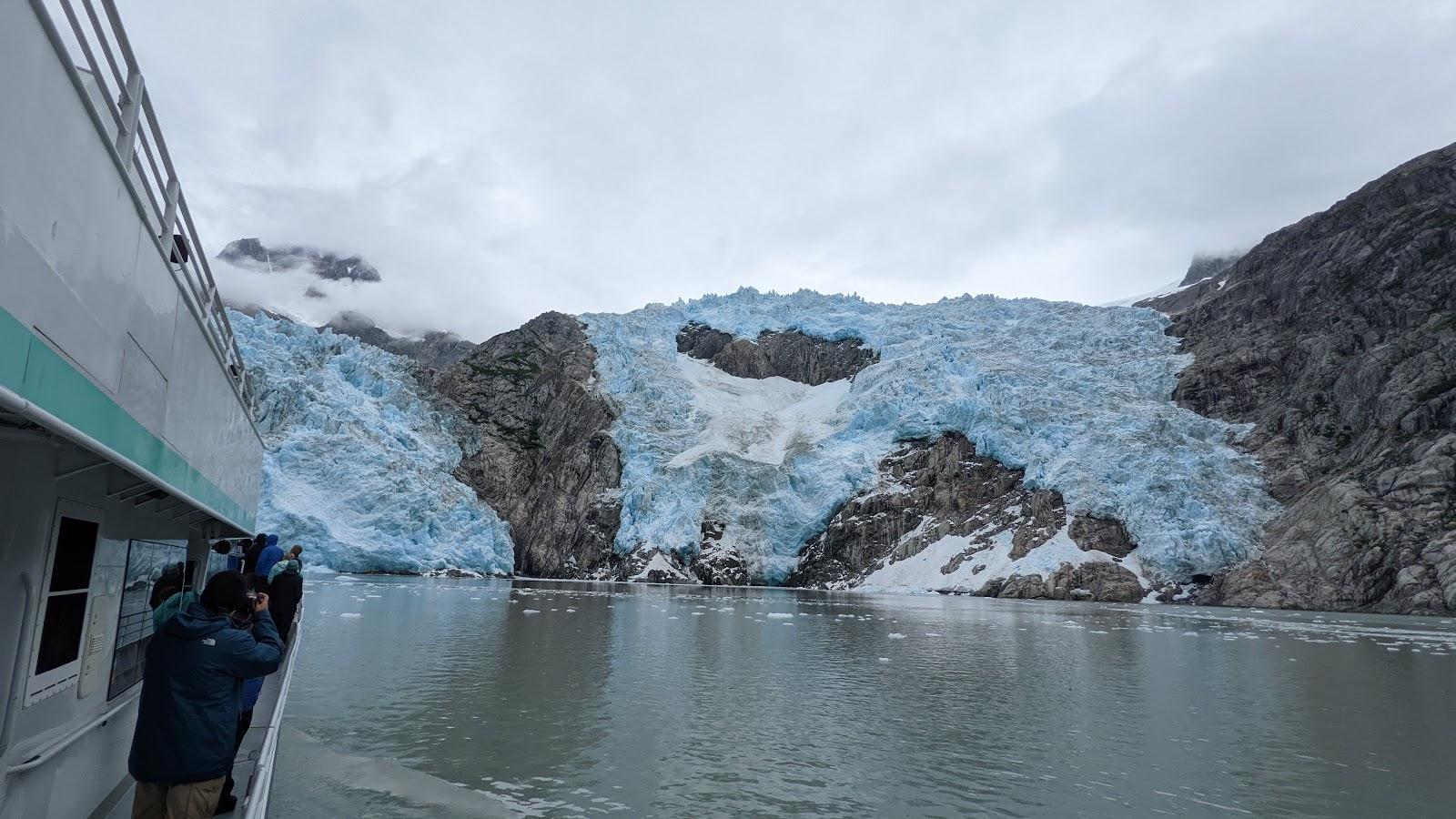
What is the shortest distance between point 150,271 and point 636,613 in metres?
32.4

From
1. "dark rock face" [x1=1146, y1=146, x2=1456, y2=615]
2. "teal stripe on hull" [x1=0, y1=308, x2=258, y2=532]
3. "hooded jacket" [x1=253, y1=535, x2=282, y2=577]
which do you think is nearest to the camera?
"teal stripe on hull" [x1=0, y1=308, x2=258, y2=532]

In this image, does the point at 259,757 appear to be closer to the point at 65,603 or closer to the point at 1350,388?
the point at 65,603

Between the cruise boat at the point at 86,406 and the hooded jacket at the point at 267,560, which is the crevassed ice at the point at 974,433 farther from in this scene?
the cruise boat at the point at 86,406

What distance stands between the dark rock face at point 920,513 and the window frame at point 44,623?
243 feet

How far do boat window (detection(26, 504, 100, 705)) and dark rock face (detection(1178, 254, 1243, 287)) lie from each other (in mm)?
190130

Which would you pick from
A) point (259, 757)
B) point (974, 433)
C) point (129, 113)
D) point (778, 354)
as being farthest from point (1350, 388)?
point (129, 113)

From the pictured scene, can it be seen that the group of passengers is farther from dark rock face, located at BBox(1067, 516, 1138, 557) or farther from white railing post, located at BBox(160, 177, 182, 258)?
dark rock face, located at BBox(1067, 516, 1138, 557)

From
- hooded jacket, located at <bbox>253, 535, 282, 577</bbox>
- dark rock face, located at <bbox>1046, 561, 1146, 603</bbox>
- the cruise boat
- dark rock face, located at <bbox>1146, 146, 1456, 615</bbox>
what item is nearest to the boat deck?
the cruise boat

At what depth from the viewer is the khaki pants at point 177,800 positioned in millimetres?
4781

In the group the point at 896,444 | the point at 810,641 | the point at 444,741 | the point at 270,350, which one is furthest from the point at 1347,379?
the point at 270,350

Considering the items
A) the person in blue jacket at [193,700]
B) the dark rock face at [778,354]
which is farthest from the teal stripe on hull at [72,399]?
the dark rock face at [778,354]

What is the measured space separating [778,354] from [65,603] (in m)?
120

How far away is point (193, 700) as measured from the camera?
468 centimetres

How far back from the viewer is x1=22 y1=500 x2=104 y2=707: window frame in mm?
4727
